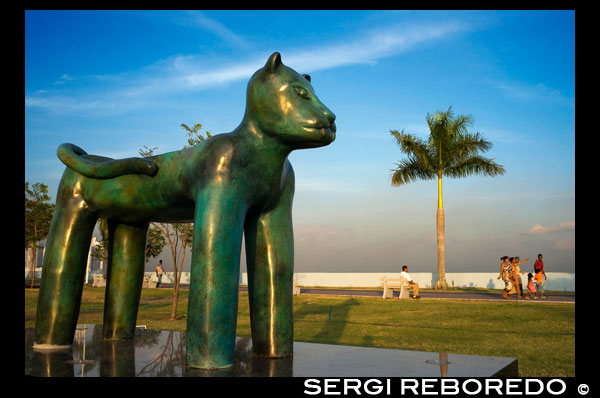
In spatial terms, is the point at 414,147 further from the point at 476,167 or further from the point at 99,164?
the point at 99,164

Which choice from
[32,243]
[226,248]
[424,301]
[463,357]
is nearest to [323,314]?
[424,301]

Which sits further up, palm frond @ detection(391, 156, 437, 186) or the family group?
palm frond @ detection(391, 156, 437, 186)

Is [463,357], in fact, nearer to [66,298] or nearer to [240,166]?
[240,166]

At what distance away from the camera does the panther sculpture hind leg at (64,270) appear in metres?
5.77

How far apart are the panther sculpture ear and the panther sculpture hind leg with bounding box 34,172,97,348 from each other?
2730 mm

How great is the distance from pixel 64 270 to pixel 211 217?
7.73 feet

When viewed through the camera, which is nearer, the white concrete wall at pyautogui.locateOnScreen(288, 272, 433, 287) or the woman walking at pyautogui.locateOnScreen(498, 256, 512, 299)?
the woman walking at pyautogui.locateOnScreen(498, 256, 512, 299)

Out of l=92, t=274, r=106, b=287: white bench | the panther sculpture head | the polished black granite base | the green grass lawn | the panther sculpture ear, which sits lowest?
l=92, t=274, r=106, b=287: white bench

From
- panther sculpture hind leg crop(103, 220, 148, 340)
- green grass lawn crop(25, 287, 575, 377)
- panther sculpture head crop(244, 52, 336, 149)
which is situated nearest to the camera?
panther sculpture head crop(244, 52, 336, 149)

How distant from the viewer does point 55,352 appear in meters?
5.47

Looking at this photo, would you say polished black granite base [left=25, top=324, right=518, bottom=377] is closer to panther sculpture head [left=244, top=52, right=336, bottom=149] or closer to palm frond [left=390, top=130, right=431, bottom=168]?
panther sculpture head [left=244, top=52, right=336, bottom=149]

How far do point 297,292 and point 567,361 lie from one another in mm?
17031

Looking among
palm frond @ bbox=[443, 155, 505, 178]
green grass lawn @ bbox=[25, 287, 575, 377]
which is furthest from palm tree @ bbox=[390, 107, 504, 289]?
green grass lawn @ bbox=[25, 287, 575, 377]

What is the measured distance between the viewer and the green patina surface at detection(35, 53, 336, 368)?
4.57 meters
